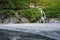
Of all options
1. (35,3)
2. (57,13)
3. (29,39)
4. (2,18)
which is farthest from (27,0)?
(29,39)

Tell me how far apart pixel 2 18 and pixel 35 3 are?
854 centimetres

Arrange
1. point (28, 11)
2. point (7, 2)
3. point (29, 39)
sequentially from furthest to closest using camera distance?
point (7, 2), point (28, 11), point (29, 39)

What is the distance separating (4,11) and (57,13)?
23.8 feet

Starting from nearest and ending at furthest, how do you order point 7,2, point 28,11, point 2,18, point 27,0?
point 2,18 → point 28,11 → point 7,2 → point 27,0

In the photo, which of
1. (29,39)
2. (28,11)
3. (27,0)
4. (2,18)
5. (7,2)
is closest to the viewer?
(29,39)

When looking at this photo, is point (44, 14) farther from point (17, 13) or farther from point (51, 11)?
point (17, 13)

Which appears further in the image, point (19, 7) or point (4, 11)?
point (19, 7)

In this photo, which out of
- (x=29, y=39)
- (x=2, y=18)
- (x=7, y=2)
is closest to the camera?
(x=29, y=39)

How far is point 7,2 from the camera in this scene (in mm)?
29734

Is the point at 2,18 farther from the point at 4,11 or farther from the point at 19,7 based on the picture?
the point at 19,7

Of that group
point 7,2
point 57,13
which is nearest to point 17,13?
point 7,2

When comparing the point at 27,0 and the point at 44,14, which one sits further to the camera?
the point at 27,0

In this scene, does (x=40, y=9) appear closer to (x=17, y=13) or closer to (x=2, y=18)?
(x=17, y=13)

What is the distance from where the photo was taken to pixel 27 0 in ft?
108
